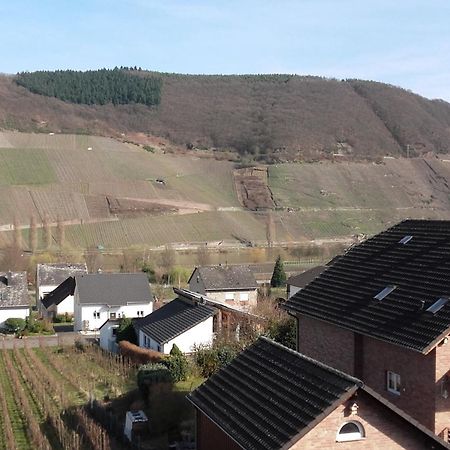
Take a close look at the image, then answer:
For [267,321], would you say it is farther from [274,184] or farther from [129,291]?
[274,184]

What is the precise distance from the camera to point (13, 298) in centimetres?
4419

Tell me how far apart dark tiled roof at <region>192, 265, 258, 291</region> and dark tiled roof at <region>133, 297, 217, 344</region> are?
47.4ft

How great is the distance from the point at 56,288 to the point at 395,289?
36617 millimetres

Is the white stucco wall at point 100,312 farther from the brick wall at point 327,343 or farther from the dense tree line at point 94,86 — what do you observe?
the dense tree line at point 94,86

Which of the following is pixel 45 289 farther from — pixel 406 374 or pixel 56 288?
pixel 406 374

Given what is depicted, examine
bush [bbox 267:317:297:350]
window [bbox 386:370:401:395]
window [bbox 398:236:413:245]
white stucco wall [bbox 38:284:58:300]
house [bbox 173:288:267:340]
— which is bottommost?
white stucco wall [bbox 38:284:58:300]

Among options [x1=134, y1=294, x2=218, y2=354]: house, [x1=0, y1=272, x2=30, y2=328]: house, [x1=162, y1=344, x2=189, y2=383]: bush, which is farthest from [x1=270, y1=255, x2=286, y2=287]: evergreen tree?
[x1=162, y1=344, x2=189, y2=383]: bush

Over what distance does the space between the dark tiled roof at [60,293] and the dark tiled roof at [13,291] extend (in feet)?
7.51

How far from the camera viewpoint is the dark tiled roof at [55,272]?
52.3 m

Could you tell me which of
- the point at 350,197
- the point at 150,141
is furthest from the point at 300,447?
the point at 150,141

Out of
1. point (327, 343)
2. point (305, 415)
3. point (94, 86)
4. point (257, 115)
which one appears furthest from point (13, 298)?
point (94, 86)

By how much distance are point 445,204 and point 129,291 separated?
8247 centimetres

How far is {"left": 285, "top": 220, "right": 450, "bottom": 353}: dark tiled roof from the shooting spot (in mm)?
14578

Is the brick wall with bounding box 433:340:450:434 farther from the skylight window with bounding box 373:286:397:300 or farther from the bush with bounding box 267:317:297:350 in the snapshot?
the bush with bounding box 267:317:297:350
